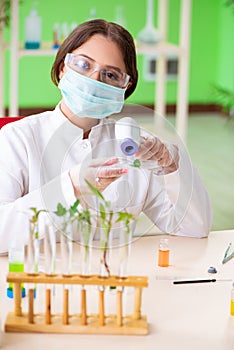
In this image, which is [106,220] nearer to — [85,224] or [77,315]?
[85,224]

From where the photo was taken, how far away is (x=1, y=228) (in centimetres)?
193

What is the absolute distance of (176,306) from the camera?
1704 millimetres

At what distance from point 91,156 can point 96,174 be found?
11 cm

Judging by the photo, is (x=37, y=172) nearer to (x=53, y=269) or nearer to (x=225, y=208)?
(x=53, y=269)

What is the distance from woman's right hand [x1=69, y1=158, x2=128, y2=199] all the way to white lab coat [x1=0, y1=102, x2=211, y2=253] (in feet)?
0.06

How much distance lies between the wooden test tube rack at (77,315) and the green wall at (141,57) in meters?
4.94

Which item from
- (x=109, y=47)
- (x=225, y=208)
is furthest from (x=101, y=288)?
(x=225, y=208)

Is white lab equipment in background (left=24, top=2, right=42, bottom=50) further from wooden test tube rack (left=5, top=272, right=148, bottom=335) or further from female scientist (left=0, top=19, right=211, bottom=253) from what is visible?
wooden test tube rack (left=5, top=272, right=148, bottom=335)

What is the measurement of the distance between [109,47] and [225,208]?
2778 millimetres

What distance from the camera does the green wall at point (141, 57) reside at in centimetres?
644

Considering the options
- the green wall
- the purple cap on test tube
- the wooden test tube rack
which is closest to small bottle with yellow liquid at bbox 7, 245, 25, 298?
the wooden test tube rack

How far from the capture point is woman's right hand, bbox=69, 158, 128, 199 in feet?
5.72

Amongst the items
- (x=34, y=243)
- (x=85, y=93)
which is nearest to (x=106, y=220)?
(x=34, y=243)

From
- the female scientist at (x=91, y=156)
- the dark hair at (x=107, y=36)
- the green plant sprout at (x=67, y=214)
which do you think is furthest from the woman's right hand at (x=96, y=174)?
the dark hair at (x=107, y=36)
